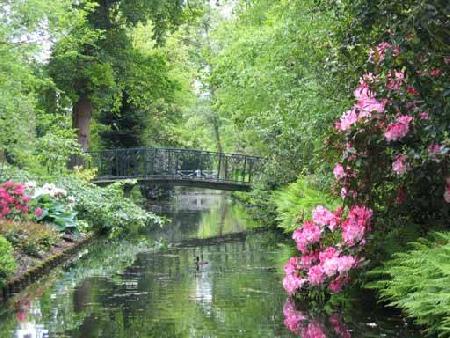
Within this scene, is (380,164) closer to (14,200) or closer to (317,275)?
(317,275)

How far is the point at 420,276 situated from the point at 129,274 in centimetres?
626

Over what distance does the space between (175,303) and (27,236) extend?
12.7 feet

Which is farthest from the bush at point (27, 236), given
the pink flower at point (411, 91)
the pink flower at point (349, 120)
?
the pink flower at point (411, 91)

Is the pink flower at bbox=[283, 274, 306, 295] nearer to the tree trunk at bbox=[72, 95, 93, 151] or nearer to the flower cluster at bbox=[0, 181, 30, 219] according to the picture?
the flower cluster at bbox=[0, 181, 30, 219]

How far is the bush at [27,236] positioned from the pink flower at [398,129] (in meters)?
6.73

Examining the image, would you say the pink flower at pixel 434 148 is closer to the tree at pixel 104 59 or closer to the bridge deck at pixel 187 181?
the tree at pixel 104 59

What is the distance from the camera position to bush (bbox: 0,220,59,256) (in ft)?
39.9

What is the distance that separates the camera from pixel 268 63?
64.4ft

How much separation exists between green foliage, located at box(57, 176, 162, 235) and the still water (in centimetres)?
159

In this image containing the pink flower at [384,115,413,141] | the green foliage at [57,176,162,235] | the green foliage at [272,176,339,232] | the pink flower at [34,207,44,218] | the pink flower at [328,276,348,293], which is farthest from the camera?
the green foliage at [57,176,162,235]

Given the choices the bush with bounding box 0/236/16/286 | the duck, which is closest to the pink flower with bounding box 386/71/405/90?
the bush with bounding box 0/236/16/286

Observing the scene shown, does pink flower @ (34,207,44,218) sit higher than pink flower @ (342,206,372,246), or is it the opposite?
pink flower @ (342,206,372,246)

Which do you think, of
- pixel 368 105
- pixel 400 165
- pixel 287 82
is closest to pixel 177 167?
pixel 287 82

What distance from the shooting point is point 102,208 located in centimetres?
1856
